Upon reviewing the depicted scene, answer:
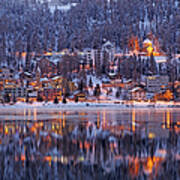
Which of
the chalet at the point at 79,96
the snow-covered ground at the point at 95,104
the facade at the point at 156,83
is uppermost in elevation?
the facade at the point at 156,83

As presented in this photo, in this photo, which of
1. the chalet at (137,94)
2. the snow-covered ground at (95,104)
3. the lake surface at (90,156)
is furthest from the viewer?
the chalet at (137,94)

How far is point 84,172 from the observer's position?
19.9 m

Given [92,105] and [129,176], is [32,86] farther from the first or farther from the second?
[129,176]

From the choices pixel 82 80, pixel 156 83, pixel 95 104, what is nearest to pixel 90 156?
pixel 95 104

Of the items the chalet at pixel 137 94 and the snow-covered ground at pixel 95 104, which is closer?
the snow-covered ground at pixel 95 104

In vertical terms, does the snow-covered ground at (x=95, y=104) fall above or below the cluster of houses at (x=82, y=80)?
below

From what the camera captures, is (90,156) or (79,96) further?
(79,96)

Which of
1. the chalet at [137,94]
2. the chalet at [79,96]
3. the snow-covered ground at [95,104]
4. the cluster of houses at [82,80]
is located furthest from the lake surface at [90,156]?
the chalet at [137,94]

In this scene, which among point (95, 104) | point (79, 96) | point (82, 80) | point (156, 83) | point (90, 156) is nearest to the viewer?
point (90, 156)

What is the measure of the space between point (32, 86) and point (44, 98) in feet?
56.6

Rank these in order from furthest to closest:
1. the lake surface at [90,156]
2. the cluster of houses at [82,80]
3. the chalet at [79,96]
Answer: the cluster of houses at [82,80], the chalet at [79,96], the lake surface at [90,156]

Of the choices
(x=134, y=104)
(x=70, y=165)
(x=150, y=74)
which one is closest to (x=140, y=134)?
(x=70, y=165)

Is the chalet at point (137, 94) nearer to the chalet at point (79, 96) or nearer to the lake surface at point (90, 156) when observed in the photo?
the chalet at point (79, 96)

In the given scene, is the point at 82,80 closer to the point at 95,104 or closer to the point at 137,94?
the point at 137,94
